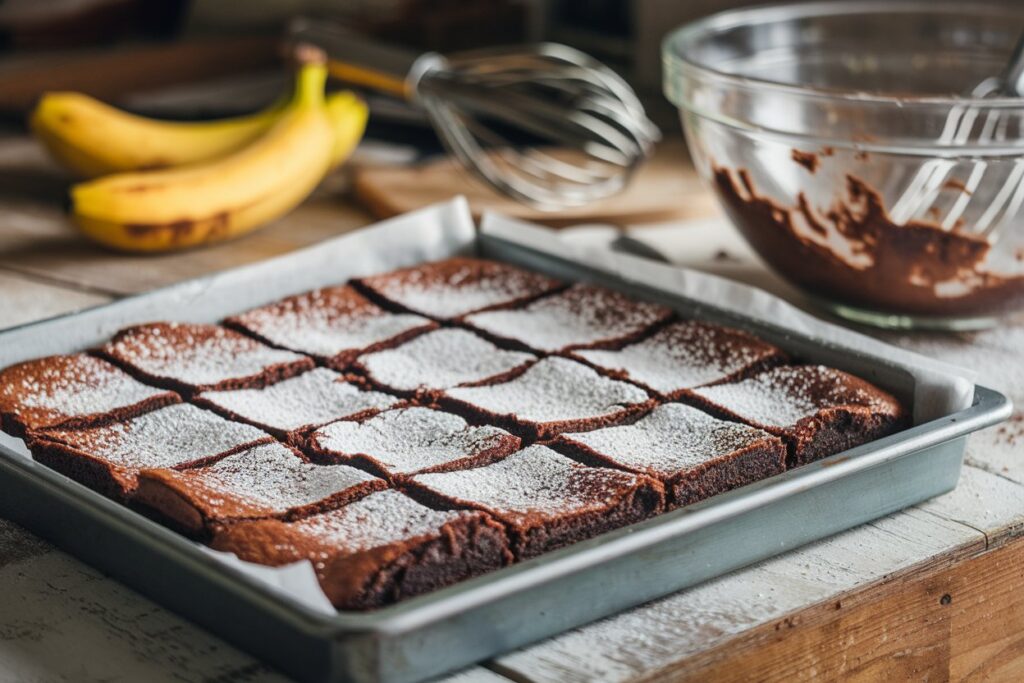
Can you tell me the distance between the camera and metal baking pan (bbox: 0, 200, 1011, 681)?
852 mm

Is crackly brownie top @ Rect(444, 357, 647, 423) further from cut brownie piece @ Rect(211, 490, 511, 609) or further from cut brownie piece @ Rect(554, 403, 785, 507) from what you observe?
cut brownie piece @ Rect(211, 490, 511, 609)

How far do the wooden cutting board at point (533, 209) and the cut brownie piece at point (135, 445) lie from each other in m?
0.78

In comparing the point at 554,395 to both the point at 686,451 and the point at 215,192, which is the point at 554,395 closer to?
the point at 686,451

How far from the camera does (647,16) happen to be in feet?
8.99

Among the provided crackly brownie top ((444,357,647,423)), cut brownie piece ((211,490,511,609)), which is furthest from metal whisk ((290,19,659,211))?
cut brownie piece ((211,490,511,609))

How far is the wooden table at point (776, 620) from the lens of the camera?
2.98ft

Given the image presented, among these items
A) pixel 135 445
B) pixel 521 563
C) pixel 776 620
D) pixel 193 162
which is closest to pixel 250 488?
pixel 135 445

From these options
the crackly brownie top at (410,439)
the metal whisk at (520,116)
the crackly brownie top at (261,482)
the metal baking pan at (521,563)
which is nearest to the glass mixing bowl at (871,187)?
the metal baking pan at (521,563)

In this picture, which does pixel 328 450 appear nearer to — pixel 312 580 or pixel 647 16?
pixel 312 580

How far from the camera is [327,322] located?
146cm

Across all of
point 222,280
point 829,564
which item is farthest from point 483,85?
point 829,564

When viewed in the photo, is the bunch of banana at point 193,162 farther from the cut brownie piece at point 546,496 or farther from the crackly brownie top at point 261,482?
the cut brownie piece at point 546,496

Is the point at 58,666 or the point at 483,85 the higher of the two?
the point at 483,85

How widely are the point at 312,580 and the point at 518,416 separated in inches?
13.6
